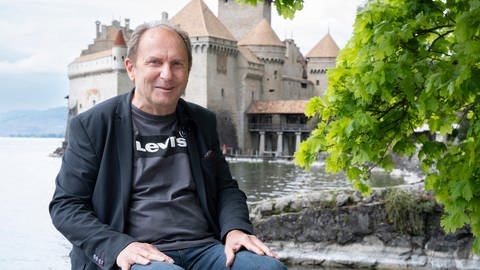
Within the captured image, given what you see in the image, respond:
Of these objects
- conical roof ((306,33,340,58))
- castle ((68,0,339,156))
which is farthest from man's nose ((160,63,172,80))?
conical roof ((306,33,340,58))

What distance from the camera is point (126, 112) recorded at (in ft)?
6.95

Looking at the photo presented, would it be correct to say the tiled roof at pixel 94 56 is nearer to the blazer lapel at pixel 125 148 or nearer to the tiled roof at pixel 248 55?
the tiled roof at pixel 248 55

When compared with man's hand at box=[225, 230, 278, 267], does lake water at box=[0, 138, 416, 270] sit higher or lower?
lower

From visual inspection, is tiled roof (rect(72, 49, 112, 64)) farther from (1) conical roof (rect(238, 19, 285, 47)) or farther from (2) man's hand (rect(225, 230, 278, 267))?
(2) man's hand (rect(225, 230, 278, 267))

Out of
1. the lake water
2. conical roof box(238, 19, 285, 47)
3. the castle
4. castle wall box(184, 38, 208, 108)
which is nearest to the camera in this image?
the lake water

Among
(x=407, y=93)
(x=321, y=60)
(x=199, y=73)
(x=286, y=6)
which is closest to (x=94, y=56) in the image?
(x=199, y=73)

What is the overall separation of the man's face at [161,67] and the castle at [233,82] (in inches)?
1420

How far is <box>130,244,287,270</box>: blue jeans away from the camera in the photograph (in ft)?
6.14

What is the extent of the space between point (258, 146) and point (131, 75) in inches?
1654

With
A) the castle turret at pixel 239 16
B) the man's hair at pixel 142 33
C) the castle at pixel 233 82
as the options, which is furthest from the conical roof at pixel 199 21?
the man's hair at pixel 142 33

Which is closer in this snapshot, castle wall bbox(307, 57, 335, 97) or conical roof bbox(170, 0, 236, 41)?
conical roof bbox(170, 0, 236, 41)

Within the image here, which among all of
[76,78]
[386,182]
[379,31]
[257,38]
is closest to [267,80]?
[257,38]

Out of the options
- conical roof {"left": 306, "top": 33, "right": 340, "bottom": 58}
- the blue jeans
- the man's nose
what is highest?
conical roof {"left": 306, "top": 33, "right": 340, "bottom": 58}

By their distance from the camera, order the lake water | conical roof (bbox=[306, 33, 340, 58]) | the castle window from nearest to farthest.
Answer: the lake water
the castle window
conical roof (bbox=[306, 33, 340, 58])
